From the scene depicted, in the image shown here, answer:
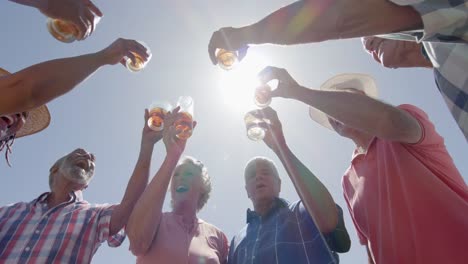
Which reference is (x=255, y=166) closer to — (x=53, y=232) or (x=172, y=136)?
(x=172, y=136)

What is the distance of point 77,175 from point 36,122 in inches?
27.0

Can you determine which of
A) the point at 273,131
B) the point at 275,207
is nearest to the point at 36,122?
the point at 273,131

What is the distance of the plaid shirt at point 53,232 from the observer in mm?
2807

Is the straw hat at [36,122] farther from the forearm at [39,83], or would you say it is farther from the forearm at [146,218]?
the forearm at [39,83]

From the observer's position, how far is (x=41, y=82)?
5.52ft

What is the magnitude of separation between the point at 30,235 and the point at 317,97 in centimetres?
248

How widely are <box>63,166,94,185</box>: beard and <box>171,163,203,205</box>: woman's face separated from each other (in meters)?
0.99

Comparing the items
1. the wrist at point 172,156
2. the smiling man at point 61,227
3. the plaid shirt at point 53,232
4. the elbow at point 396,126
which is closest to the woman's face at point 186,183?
the smiling man at point 61,227

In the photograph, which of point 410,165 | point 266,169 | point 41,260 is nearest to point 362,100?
point 410,165

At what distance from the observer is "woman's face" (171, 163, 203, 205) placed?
136 inches

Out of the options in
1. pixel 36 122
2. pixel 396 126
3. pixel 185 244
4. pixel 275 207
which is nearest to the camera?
pixel 396 126

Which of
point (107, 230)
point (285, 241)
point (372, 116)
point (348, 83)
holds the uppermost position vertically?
point (348, 83)

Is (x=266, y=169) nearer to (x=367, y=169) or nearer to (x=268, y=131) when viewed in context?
(x=268, y=131)

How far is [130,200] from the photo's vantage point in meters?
3.12
